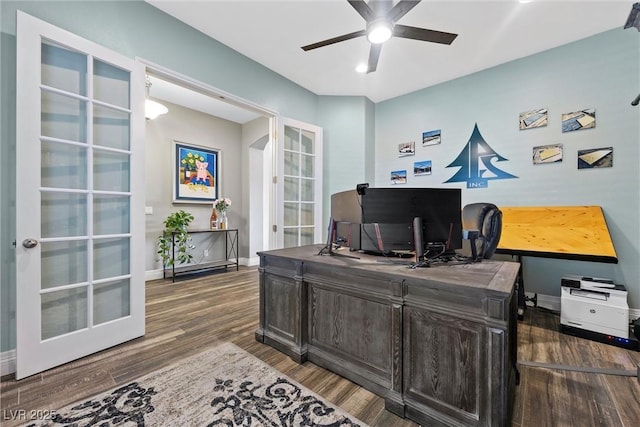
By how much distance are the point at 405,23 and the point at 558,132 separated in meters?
2.14

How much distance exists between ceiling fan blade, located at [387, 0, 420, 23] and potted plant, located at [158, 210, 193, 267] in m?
3.92

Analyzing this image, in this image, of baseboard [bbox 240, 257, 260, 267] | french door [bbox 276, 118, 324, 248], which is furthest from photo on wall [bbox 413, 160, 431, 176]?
baseboard [bbox 240, 257, 260, 267]

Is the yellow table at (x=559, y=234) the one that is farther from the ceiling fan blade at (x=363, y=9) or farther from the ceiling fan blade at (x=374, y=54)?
the ceiling fan blade at (x=363, y=9)

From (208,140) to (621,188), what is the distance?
18.8 feet

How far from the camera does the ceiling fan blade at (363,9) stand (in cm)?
180

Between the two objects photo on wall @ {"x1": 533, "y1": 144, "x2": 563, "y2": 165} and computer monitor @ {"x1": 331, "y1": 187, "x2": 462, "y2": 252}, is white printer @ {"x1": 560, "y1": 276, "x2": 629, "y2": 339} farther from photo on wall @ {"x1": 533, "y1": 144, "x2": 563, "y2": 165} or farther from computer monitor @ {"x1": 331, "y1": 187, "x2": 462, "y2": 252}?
computer monitor @ {"x1": 331, "y1": 187, "x2": 462, "y2": 252}

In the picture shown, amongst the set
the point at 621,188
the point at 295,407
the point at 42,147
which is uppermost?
the point at 42,147

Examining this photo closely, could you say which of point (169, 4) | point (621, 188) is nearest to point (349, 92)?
point (169, 4)

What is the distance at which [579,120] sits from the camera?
9.47 feet

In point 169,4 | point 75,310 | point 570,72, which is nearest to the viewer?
point 75,310

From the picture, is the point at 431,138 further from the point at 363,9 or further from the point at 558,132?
the point at 363,9

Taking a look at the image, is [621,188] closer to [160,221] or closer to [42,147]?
[42,147]

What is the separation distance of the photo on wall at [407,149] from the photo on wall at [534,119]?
135 centimetres

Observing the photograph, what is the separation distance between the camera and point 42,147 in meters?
1.86
